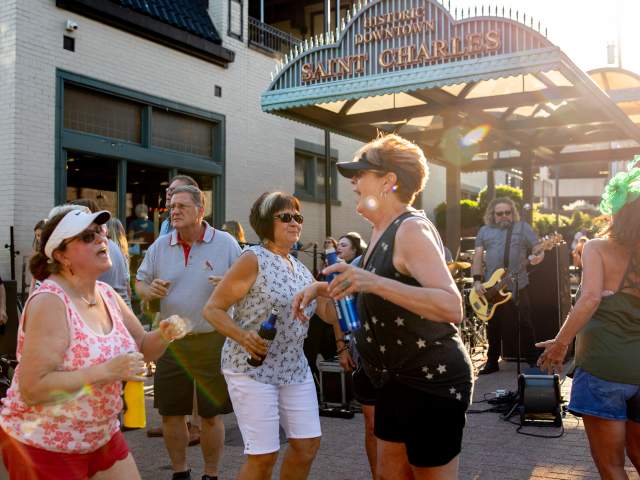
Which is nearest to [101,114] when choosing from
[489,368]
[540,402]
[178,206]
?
[489,368]

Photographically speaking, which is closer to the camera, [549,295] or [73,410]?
[73,410]

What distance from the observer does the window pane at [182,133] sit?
13.3 m

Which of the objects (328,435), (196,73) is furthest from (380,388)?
(196,73)

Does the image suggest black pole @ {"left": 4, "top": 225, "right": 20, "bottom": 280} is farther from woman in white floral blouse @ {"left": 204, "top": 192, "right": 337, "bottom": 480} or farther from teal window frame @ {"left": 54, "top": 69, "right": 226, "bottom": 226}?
woman in white floral blouse @ {"left": 204, "top": 192, "right": 337, "bottom": 480}

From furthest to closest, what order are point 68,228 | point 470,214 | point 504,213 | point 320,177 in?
point 470,214, point 320,177, point 504,213, point 68,228

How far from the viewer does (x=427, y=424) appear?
281cm

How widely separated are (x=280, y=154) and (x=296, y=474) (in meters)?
13.3

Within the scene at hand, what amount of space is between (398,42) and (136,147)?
5266 millimetres

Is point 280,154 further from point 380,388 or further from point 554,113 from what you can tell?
point 380,388

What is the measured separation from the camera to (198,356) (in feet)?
16.2

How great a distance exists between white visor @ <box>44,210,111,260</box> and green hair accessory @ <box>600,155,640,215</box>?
8.21 ft

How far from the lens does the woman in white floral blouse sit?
143 inches

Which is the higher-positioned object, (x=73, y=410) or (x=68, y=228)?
(x=68, y=228)

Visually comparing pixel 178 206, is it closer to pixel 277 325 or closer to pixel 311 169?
pixel 277 325
